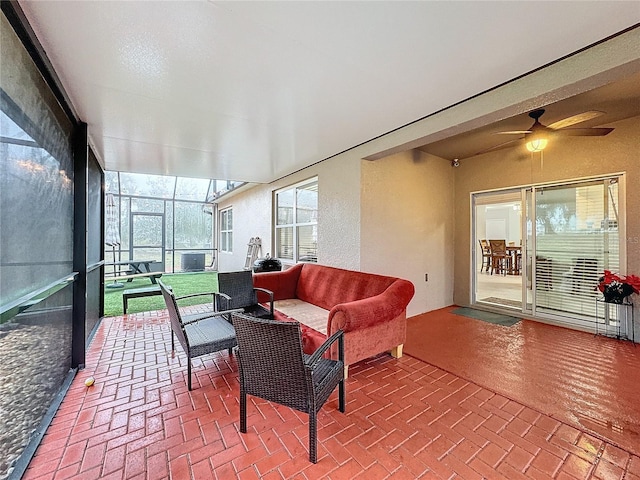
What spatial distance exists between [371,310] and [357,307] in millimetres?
174

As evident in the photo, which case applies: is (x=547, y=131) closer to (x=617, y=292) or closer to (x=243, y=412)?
(x=617, y=292)

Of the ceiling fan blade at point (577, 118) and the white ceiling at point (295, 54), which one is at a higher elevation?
the white ceiling at point (295, 54)

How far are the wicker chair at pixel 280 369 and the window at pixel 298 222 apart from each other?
3.28 m

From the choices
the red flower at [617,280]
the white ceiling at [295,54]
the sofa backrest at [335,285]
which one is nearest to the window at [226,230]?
the sofa backrest at [335,285]

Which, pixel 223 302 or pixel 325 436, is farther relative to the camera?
pixel 223 302

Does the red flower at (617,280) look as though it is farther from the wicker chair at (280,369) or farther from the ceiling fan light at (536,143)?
the wicker chair at (280,369)

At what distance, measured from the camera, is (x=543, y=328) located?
13.5 feet

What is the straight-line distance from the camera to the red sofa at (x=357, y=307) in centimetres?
254

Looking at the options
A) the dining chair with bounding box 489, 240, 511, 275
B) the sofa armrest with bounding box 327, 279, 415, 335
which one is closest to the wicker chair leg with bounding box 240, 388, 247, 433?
the sofa armrest with bounding box 327, 279, 415, 335

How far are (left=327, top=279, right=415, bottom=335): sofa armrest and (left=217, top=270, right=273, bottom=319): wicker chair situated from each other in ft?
4.02

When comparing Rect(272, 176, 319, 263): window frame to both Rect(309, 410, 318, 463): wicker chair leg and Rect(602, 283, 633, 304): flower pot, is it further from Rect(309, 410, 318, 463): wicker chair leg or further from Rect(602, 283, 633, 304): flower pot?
Rect(602, 283, 633, 304): flower pot

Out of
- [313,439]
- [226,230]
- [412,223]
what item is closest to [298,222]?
[412,223]

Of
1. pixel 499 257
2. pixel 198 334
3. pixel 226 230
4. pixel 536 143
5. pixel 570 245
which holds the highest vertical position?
pixel 536 143

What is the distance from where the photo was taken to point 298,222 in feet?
18.6
